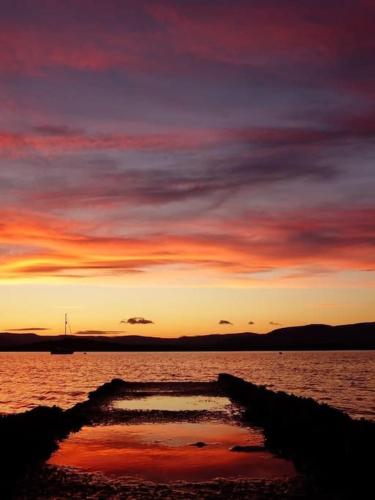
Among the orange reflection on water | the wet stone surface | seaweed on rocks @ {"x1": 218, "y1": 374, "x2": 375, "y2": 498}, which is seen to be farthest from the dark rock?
seaweed on rocks @ {"x1": 218, "y1": 374, "x2": 375, "y2": 498}

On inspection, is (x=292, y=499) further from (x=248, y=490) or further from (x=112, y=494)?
(x=112, y=494)

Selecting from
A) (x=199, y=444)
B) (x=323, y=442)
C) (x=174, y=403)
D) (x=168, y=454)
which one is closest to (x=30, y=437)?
(x=168, y=454)

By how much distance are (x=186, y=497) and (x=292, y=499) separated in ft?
9.07

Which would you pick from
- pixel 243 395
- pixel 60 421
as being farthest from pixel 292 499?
pixel 243 395

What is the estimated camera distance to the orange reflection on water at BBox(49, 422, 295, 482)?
21375 mm

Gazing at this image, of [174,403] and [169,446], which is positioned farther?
[174,403]

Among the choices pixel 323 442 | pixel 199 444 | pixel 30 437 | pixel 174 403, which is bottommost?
pixel 199 444

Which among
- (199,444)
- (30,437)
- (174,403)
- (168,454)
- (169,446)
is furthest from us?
(174,403)

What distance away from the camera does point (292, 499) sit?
17234mm

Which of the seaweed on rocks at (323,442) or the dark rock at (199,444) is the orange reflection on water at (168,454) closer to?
the dark rock at (199,444)

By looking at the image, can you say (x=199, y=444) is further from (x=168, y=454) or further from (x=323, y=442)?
(x=323, y=442)

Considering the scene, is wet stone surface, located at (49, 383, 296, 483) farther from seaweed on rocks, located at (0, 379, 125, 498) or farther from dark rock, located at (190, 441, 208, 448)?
seaweed on rocks, located at (0, 379, 125, 498)

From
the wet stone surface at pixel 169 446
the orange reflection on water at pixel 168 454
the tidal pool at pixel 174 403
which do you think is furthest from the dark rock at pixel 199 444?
the tidal pool at pixel 174 403

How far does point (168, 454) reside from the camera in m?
25.0
